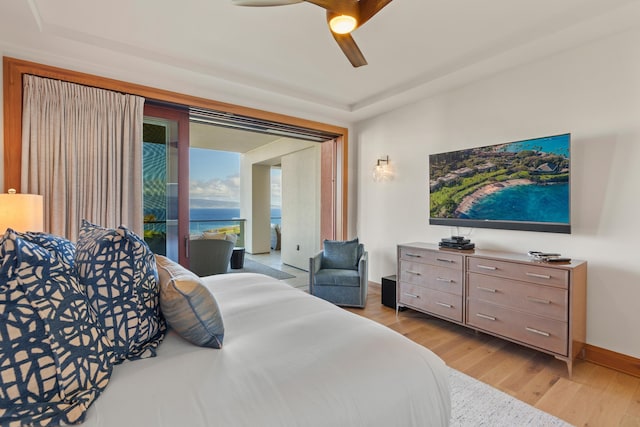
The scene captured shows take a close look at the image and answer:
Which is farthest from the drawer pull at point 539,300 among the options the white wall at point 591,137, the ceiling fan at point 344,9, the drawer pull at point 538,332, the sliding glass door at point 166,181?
the sliding glass door at point 166,181

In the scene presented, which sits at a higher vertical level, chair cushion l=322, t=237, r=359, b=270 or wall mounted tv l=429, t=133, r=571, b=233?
Answer: wall mounted tv l=429, t=133, r=571, b=233

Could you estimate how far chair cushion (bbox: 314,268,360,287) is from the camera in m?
3.64

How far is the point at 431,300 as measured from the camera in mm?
3129

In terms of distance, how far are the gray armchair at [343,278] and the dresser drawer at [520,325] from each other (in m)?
1.23

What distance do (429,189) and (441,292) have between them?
1.23 meters

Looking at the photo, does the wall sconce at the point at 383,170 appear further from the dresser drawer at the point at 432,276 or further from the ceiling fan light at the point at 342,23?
the ceiling fan light at the point at 342,23

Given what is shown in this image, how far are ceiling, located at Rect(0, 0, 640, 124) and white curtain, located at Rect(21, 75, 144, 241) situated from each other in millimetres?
344

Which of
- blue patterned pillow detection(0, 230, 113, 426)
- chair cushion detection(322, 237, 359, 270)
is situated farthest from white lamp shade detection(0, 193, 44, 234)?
chair cushion detection(322, 237, 359, 270)

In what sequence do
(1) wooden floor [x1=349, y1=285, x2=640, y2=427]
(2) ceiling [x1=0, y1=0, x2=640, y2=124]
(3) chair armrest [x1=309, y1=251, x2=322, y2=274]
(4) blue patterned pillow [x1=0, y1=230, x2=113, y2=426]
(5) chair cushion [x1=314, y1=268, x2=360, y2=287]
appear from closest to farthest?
(4) blue patterned pillow [x1=0, y1=230, x2=113, y2=426] → (1) wooden floor [x1=349, y1=285, x2=640, y2=427] → (2) ceiling [x1=0, y1=0, x2=640, y2=124] → (5) chair cushion [x1=314, y1=268, x2=360, y2=287] → (3) chair armrest [x1=309, y1=251, x2=322, y2=274]

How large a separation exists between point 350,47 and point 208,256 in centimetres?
398

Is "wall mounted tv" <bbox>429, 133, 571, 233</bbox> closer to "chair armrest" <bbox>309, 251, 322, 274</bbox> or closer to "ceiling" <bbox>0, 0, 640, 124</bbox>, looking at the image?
"ceiling" <bbox>0, 0, 640, 124</bbox>

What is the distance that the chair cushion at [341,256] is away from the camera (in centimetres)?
394

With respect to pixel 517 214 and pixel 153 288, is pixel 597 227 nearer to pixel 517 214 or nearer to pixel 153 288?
pixel 517 214

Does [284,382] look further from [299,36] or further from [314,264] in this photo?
[314,264]
